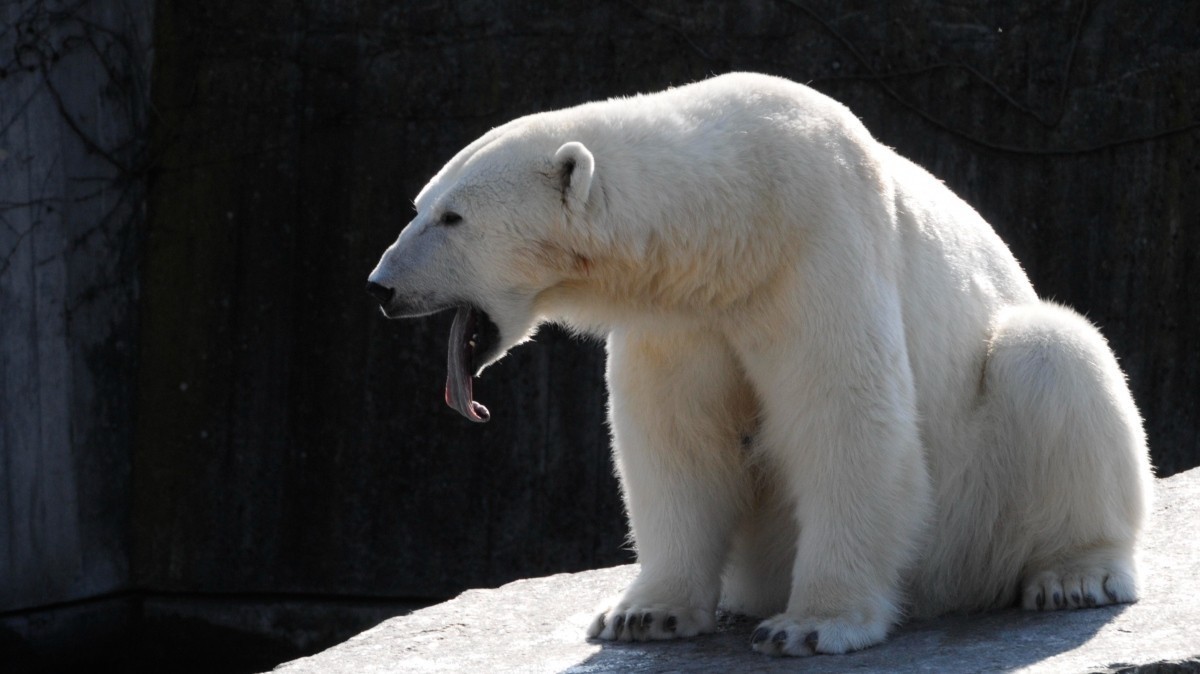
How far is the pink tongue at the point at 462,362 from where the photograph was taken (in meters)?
3.81

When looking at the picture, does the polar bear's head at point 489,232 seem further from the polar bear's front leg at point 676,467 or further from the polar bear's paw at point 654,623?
the polar bear's paw at point 654,623

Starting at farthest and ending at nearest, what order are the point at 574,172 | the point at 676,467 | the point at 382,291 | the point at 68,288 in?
1. the point at 68,288
2. the point at 676,467
3. the point at 382,291
4. the point at 574,172

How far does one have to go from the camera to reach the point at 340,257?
7613 millimetres

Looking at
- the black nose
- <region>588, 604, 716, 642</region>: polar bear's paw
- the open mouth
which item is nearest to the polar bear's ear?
the open mouth

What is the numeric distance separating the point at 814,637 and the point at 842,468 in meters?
0.43

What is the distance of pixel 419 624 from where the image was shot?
462 cm

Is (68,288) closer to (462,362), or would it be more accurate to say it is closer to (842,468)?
(462,362)

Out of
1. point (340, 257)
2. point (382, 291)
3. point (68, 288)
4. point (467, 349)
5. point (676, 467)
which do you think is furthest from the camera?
point (340, 257)

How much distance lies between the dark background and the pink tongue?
3.64 meters

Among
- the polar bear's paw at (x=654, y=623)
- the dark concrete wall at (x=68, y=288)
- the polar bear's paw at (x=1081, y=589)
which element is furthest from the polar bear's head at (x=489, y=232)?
the dark concrete wall at (x=68, y=288)

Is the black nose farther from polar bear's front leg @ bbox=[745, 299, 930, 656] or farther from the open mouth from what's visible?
polar bear's front leg @ bbox=[745, 299, 930, 656]

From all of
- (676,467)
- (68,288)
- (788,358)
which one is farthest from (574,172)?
(68,288)

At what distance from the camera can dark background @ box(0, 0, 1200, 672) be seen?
7.28 meters

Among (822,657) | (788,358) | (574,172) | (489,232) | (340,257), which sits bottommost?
(822,657)
